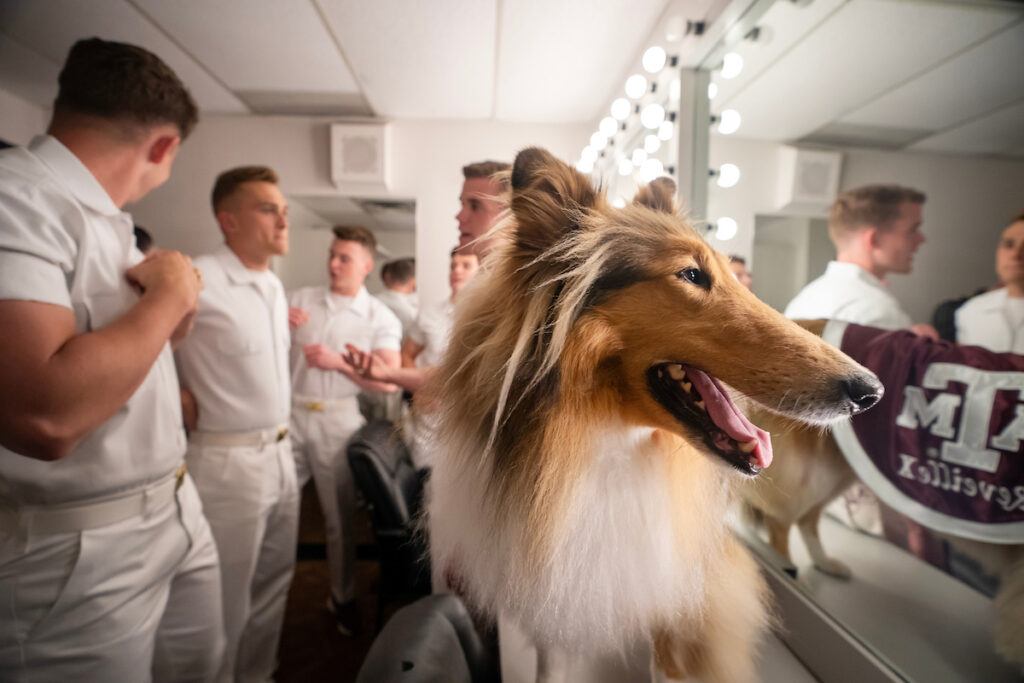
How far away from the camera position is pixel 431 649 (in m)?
0.63

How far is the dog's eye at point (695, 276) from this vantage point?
0.47 metres

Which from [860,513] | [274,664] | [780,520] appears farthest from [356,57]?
[274,664]

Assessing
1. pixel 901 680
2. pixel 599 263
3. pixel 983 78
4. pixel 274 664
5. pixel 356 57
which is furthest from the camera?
pixel 274 664

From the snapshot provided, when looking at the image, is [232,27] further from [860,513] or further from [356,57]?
[860,513]

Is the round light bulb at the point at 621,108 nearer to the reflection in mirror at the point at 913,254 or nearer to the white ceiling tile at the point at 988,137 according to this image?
the reflection in mirror at the point at 913,254

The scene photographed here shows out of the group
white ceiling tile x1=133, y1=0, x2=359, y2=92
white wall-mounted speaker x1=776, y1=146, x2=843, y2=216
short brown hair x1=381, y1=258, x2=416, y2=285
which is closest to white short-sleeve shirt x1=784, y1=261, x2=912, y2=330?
white wall-mounted speaker x1=776, y1=146, x2=843, y2=216

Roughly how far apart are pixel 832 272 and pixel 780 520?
19.4 inches

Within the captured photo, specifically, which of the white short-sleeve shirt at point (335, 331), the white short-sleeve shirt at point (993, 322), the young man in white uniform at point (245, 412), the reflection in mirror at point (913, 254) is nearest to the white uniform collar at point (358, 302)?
the white short-sleeve shirt at point (335, 331)

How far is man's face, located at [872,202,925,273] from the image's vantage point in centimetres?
68

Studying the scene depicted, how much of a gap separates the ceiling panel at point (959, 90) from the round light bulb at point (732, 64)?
0.25 meters

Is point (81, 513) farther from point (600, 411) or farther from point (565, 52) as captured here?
point (565, 52)

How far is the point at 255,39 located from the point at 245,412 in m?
1.19

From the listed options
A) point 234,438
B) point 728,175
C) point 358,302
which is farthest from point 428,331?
point 728,175

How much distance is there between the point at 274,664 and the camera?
5.04 ft
